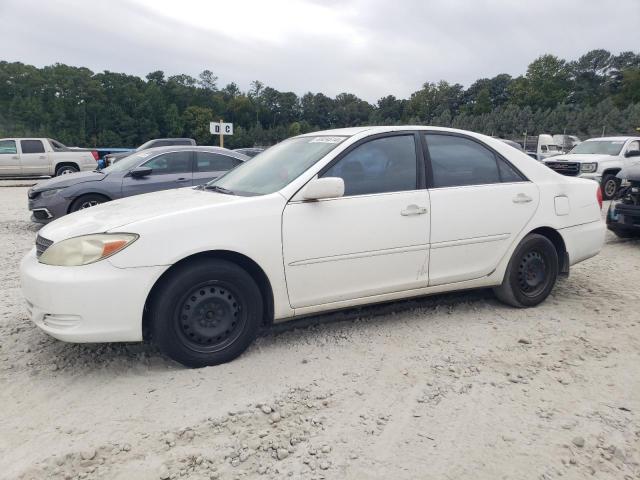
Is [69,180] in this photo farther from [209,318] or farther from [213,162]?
[209,318]

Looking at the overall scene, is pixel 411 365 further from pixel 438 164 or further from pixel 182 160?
pixel 182 160

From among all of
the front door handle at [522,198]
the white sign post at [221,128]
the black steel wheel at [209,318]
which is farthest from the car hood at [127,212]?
the white sign post at [221,128]

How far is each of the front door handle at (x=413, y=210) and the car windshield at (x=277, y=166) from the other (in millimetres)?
717

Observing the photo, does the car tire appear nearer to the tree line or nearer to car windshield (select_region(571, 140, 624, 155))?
car windshield (select_region(571, 140, 624, 155))

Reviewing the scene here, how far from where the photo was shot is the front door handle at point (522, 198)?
440 cm

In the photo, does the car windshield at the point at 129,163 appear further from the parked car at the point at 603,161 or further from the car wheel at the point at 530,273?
the parked car at the point at 603,161

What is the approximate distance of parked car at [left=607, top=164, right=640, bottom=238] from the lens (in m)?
7.37

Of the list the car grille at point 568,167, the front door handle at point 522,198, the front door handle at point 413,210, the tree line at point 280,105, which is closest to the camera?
the front door handle at point 413,210

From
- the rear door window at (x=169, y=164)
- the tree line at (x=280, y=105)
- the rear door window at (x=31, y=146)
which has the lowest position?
the rear door window at (x=169, y=164)

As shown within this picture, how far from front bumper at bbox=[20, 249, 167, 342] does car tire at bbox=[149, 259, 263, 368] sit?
127mm

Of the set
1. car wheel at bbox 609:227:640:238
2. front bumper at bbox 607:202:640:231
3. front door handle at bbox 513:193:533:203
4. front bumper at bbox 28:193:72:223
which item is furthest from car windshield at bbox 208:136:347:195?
car wheel at bbox 609:227:640:238

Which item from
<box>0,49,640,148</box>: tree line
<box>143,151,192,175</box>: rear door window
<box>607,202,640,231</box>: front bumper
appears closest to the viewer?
<box>607,202,640,231</box>: front bumper

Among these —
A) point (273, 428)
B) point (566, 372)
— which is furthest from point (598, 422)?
point (273, 428)

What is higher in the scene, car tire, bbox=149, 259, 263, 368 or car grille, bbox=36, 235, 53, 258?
car grille, bbox=36, 235, 53, 258
